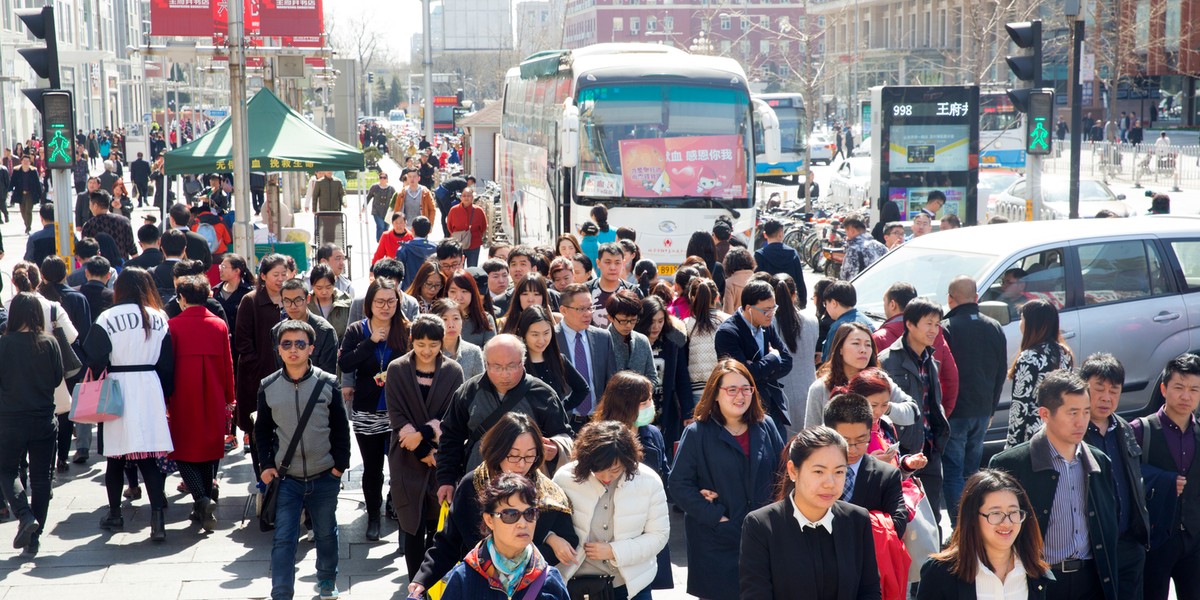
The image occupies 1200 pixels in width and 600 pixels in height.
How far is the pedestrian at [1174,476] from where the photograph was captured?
18.9ft

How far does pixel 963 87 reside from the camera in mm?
21172

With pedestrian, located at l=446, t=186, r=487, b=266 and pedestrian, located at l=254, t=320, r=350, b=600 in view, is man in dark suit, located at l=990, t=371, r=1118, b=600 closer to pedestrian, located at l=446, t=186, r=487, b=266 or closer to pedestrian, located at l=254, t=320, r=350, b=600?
pedestrian, located at l=254, t=320, r=350, b=600

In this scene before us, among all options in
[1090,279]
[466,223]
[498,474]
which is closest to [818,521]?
[498,474]

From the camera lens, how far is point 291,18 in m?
21.1

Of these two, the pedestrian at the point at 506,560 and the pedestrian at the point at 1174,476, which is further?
the pedestrian at the point at 1174,476

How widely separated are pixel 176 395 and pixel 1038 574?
234 inches

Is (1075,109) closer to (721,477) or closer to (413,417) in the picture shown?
(413,417)

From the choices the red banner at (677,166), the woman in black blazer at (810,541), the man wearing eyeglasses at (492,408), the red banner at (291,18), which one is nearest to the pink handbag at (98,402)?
the man wearing eyeglasses at (492,408)

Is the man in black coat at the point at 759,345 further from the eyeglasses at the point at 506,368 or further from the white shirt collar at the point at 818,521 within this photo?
the white shirt collar at the point at 818,521

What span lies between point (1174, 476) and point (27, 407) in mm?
6637

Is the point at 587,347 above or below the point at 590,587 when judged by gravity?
above

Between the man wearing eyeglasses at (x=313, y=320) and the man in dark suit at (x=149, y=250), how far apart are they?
341 centimetres

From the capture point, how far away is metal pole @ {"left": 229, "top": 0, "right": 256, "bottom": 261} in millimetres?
12242

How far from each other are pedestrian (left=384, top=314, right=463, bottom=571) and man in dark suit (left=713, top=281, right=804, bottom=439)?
1792mm
